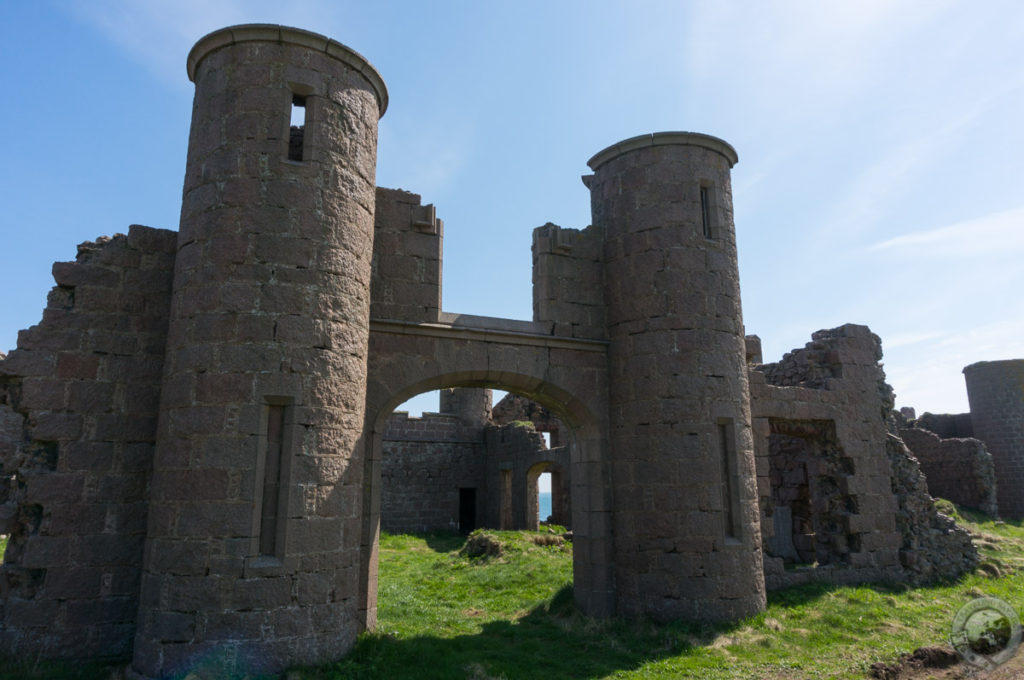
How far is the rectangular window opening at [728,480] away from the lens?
9.34m

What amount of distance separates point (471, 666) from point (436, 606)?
337 centimetres

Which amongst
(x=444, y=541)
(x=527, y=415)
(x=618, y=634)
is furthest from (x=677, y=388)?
(x=527, y=415)

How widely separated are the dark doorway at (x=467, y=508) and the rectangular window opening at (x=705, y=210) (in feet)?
49.8

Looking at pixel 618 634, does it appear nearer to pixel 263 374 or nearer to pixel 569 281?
pixel 569 281

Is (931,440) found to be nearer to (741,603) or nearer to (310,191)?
(741,603)

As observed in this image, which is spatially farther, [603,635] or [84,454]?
[603,635]

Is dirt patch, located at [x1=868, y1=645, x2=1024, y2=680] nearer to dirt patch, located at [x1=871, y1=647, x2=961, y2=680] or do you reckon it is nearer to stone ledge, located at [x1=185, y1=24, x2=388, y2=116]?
dirt patch, located at [x1=871, y1=647, x2=961, y2=680]

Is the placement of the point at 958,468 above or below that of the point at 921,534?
above

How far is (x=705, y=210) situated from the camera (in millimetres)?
10453

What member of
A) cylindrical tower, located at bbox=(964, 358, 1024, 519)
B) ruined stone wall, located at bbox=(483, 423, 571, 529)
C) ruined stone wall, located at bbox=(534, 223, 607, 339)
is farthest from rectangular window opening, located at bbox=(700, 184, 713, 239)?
cylindrical tower, located at bbox=(964, 358, 1024, 519)

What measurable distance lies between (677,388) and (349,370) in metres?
4.60

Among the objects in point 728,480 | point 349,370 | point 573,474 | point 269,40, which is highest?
point 269,40

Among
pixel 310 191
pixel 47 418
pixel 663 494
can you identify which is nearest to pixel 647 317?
pixel 663 494

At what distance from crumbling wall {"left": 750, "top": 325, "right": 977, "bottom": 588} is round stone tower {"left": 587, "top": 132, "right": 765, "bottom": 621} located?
6.11 feet
